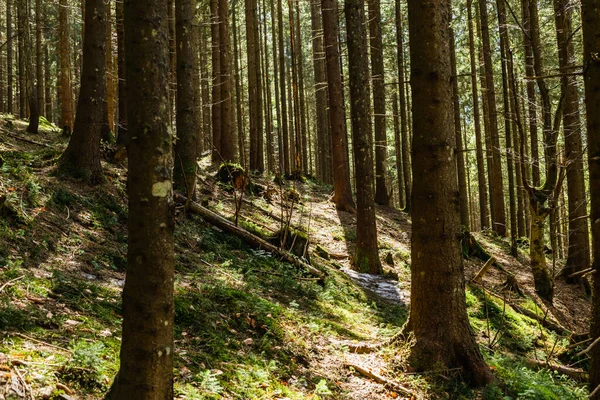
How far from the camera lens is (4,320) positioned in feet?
12.7

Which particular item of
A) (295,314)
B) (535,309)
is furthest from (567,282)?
(295,314)

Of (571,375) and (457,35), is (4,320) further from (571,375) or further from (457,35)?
(457,35)

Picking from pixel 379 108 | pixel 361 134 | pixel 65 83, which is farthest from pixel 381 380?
pixel 65 83

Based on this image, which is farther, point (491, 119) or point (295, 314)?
point (491, 119)

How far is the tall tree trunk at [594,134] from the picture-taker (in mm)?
3994

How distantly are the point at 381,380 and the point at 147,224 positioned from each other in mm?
3545

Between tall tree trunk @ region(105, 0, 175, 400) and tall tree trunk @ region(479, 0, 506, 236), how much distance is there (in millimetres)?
15824

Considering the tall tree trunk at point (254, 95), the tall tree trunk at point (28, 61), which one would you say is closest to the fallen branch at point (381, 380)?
the tall tree trunk at point (28, 61)

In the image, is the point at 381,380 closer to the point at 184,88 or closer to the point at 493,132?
the point at 184,88

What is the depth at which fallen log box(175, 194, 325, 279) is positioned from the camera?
29.0 feet

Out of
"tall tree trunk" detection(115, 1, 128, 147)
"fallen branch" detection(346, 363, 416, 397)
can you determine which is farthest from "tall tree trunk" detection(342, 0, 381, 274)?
Result: "tall tree trunk" detection(115, 1, 128, 147)

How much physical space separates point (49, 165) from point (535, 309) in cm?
1060

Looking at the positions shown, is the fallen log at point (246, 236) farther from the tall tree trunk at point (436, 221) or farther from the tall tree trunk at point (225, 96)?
the tall tree trunk at point (225, 96)

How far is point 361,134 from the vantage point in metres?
10.2
